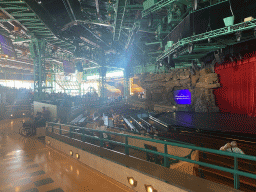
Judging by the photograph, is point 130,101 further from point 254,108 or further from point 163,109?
point 254,108

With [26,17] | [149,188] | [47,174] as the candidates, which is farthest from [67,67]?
[149,188]

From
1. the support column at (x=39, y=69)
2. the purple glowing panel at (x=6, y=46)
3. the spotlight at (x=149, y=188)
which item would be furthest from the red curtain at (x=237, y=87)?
the purple glowing panel at (x=6, y=46)

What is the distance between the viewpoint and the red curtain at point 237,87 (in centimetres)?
936

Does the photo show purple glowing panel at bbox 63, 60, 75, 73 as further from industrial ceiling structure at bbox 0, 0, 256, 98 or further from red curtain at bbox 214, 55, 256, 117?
red curtain at bbox 214, 55, 256, 117

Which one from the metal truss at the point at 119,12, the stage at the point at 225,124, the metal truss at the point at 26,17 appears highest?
the metal truss at the point at 119,12

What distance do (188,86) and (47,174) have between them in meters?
13.9

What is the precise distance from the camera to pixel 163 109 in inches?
692

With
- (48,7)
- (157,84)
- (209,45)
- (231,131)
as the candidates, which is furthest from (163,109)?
(48,7)

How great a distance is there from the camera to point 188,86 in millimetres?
15406

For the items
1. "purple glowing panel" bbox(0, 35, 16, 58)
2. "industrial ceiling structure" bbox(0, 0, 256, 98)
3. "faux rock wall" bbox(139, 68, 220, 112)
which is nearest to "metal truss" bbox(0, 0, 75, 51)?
"industrial ceiling structure" bbox(0, 0, 256, 98)

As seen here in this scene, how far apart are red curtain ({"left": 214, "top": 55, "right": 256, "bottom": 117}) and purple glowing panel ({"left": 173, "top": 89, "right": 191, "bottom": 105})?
3.59 meters

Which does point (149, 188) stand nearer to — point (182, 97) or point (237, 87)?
point (237, 87)

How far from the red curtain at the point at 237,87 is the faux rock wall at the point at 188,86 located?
497 mm

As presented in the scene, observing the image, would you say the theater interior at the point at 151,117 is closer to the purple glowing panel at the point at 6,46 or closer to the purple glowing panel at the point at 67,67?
the purple glowing panel at the point at 6,46
